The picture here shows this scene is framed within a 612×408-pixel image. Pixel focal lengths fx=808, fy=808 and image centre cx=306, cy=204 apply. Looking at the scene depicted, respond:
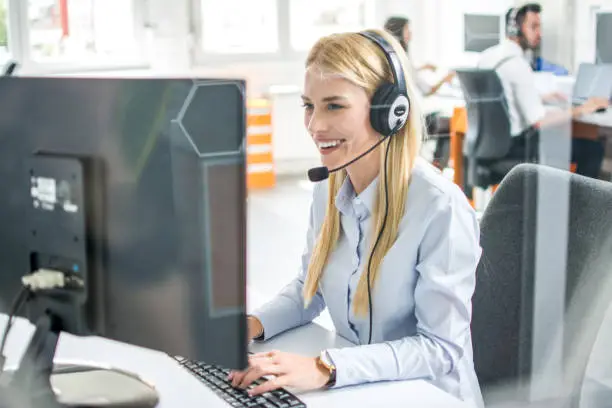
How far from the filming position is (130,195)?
0.83 meters

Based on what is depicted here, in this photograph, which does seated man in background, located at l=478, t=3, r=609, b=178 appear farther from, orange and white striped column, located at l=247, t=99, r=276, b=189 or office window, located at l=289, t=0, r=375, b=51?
orange and white striped column, located at l=247, t=99, r=276, b=189

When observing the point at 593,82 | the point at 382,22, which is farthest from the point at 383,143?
the point at 593,82

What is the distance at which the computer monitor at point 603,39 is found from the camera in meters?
3.12

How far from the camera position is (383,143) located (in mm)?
1339

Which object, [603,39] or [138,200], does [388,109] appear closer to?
[138,200]

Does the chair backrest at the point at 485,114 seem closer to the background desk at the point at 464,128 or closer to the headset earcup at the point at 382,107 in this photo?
the background desk at the point at 464,128

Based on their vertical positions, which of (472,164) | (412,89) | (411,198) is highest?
(412,89)

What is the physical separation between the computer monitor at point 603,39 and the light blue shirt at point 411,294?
6.86ft

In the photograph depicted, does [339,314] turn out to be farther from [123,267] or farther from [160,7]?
[160,7]

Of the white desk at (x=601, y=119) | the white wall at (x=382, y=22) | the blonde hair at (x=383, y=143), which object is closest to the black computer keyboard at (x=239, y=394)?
the blonde hair at (x=383, y=143)

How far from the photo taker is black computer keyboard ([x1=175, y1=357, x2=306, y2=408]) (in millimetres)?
988

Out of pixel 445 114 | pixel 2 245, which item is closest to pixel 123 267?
pixel 2 245

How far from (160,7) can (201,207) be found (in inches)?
116

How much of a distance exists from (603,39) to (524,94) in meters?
0.42
